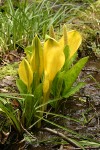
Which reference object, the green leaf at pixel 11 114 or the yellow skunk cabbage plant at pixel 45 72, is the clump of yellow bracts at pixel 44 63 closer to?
the yellow skunk cabbage plant at pixel 45 72

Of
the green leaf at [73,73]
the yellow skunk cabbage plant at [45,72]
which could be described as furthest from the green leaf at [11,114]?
the green leaf at [73,73]

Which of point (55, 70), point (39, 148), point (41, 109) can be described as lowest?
point (39, 148)

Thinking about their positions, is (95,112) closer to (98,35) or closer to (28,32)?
(28,32)

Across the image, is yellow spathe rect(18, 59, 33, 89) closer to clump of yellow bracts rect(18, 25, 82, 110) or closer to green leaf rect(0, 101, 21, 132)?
clump of yellow bracts rect(18, 25, 82, 110)

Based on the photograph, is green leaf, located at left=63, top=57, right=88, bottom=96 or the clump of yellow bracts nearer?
the clump of yellow bracts

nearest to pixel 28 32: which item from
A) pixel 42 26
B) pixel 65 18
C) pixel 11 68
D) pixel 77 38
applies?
pixel 42 26

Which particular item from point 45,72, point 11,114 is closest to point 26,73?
point 45,72

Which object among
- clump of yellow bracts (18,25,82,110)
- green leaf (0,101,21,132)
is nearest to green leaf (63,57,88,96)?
clump of yellow bracts (18,25,82,110)

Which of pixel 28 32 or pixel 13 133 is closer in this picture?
pixel 13 133

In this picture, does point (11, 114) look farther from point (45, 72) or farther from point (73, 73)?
point (73, 73)
